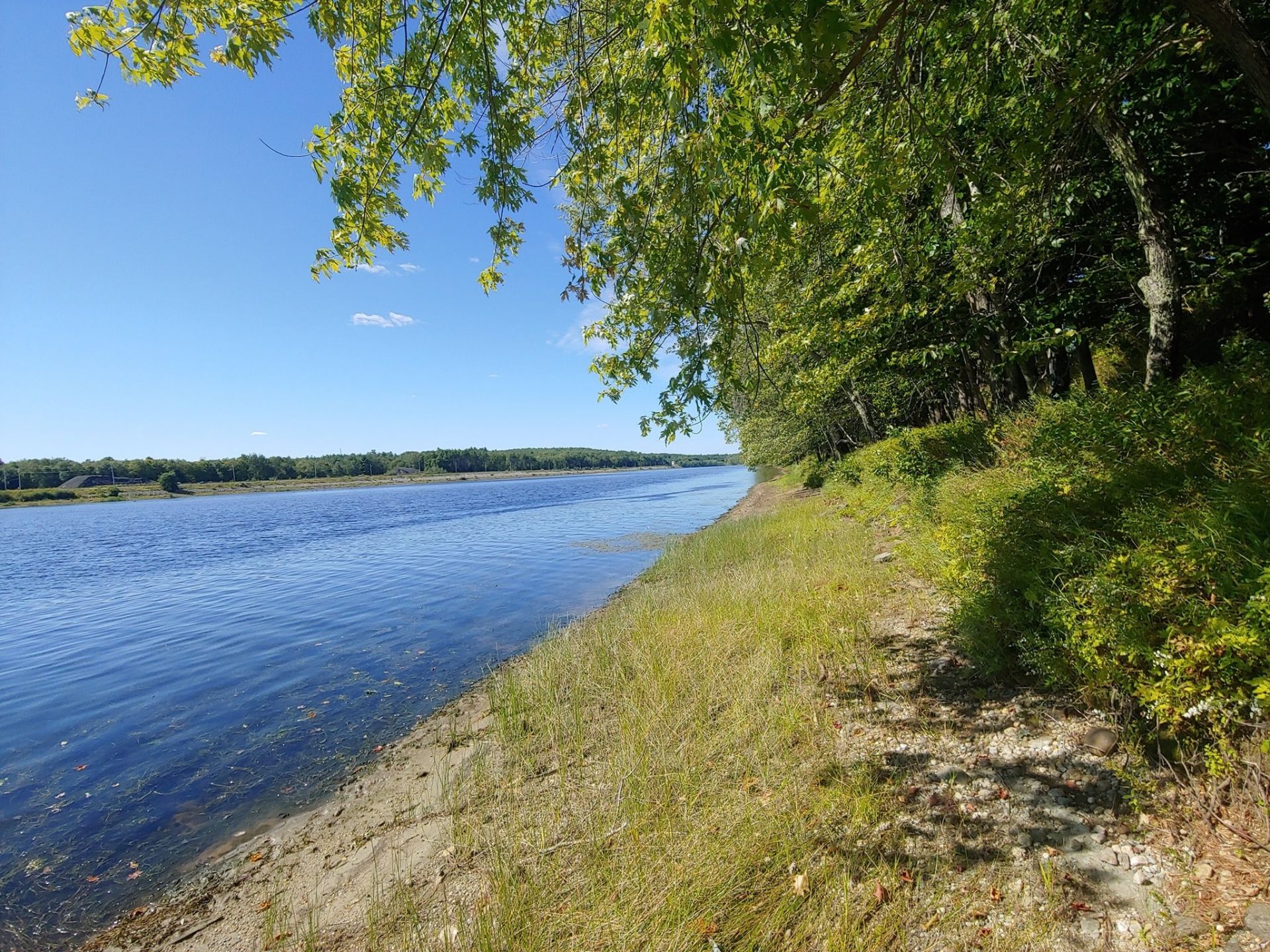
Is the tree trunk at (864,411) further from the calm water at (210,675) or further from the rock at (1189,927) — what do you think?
the rock at (1189,927)

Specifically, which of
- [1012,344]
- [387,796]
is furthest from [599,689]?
[1012,344]

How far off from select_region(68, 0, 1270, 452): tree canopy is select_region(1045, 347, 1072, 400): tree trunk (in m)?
1.27

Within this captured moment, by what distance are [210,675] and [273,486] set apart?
15080 cm

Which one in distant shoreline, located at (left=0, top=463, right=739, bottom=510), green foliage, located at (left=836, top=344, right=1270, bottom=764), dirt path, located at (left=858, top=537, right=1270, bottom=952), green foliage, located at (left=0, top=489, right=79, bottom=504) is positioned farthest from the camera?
distant shoreline, located at (left=0, top=463, right=739, bottom=510)

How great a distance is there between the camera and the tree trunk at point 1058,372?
10.7 metres

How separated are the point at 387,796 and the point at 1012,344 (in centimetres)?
1238

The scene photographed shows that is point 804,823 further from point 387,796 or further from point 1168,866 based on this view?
point 387,796

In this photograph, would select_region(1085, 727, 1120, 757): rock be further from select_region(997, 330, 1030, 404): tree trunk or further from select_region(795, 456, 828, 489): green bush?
select_region(795, 456, 828, 489): green bush

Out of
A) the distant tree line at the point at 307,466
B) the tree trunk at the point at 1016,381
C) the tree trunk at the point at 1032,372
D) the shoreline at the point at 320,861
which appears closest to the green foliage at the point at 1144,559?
the shoreline at the point at 320,861

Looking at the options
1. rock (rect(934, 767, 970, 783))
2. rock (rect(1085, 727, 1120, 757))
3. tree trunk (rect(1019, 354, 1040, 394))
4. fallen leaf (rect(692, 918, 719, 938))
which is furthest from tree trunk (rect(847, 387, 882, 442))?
fallen leaf (rect(692, 918, 719, 938))

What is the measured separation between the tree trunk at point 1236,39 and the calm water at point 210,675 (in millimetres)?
10368

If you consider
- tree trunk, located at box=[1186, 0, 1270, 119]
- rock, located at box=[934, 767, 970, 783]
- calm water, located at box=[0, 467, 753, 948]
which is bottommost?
calm water, located at box=[0, 467, 753, 948]

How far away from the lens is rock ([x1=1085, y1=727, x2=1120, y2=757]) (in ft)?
10.5

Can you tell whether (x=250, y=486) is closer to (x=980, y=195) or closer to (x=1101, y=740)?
(x=980, y=195)
